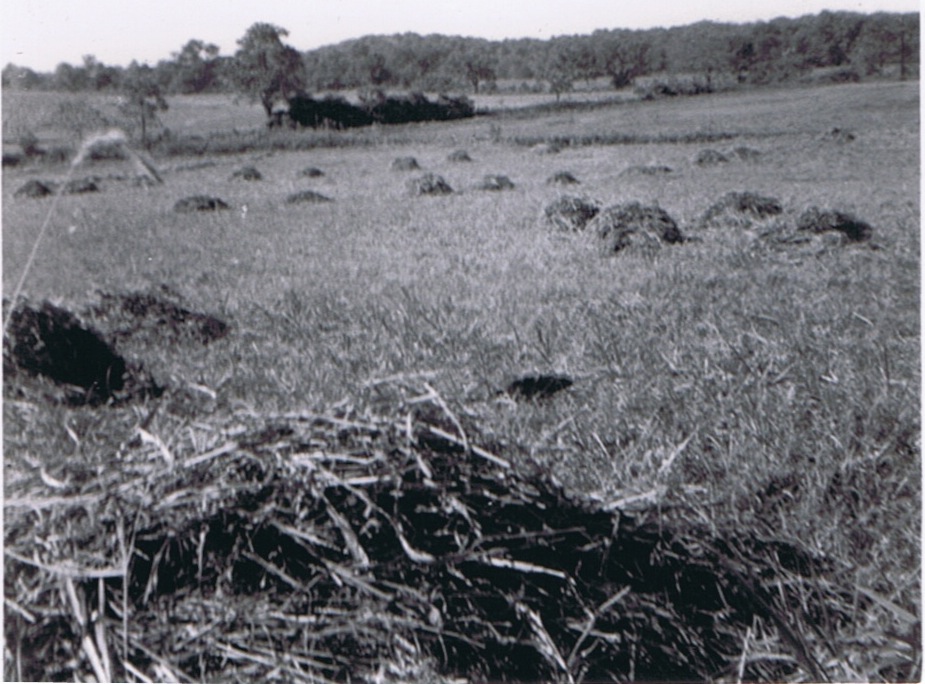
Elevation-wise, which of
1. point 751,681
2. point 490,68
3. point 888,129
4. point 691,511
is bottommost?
point 751,681

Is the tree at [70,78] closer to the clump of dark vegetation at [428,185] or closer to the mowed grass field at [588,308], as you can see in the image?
the mowed grass field at [588,308]

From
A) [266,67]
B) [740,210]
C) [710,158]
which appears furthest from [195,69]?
[710,158]

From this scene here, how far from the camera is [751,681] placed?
2.18m

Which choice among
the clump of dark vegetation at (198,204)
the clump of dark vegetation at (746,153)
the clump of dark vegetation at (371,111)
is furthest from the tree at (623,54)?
the clump of dark vegetation at (746,153)

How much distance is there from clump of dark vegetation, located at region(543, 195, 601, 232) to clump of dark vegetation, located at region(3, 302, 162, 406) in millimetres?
4169

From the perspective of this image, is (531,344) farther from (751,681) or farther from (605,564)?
(751,681)

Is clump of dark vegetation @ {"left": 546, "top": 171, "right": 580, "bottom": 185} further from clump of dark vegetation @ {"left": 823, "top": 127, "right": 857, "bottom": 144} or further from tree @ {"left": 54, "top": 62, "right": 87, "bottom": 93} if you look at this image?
tree @ {"left": 54, "top": 62, "right": 87, "bottom": 93}

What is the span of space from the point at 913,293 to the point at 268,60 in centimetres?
350

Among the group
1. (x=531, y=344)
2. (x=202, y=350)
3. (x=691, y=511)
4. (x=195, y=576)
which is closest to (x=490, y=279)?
(x=531, y=344)

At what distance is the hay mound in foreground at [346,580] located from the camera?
216 cm

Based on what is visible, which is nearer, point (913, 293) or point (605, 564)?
point (605, 564)

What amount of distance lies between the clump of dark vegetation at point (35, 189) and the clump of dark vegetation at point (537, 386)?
238 centimetres

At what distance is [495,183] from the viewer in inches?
349

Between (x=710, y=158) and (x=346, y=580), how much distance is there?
799cm
